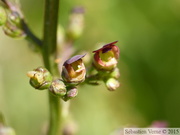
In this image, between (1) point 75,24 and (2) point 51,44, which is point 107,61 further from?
(1) point 75,24

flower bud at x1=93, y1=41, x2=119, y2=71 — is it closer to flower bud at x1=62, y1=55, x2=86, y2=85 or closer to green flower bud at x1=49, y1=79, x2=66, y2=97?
flower bud at x1=62, y1=55, x2=86, y2=85

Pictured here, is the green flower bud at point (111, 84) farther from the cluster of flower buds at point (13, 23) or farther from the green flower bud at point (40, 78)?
the cluster of flower buds at point (13, 23)

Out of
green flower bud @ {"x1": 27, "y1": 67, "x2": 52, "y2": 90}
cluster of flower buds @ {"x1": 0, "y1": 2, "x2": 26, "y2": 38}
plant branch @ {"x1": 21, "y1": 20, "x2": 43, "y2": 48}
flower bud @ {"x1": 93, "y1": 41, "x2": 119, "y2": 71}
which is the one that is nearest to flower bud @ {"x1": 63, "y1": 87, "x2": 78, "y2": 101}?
green flower bud @ {"x1": 27, "y1": 67, "x2": 52, "y2": 90}

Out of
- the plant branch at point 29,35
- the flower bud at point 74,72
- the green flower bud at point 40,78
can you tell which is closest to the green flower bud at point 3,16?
the plant branch at point 29,35

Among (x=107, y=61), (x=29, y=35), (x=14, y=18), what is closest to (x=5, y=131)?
(x=29, y=35)

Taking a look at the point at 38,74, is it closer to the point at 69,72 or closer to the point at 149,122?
the point at 69,72
